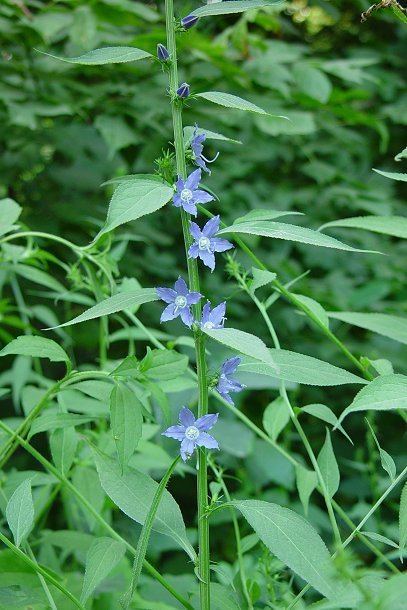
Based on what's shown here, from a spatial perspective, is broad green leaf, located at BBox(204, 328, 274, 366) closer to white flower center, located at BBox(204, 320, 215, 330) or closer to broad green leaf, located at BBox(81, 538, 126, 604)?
white flower center, located at BBox(204, 320, 215, 330)

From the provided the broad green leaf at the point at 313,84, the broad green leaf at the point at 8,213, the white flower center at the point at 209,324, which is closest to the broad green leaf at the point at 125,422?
the white flower center at the point at 209,324

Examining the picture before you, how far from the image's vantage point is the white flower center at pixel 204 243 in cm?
63

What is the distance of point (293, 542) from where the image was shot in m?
0.61

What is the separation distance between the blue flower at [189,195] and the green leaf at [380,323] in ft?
0.92

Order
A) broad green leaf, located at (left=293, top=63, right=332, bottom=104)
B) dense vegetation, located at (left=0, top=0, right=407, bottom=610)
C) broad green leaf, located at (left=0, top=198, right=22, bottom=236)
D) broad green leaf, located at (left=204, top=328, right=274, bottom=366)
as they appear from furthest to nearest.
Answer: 1. broad green leaf, located at (left=293, top=63, right=332, bottom=104)
2. broad green leaf, located at (left=0, top=198, right=22, bottom=236)
3. dense vegetation, located at (left=0, top=0, right=407, bottom=610)
4. broad green leaf, located at (left=204, top=328, right=274, bottom=366)

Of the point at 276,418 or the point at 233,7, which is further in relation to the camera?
the point at 276,418

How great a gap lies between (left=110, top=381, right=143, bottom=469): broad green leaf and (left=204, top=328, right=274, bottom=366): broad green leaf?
0.14 m

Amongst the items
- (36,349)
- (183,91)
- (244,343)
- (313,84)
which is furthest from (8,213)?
(313,84)

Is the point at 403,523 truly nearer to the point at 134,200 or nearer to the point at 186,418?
the point at 186,418

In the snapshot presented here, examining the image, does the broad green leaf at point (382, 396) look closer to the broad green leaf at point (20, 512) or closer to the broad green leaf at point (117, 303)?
Answer: the broad green leaf at point (117, 303)

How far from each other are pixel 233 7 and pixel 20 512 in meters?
0.46

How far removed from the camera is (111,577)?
110cm

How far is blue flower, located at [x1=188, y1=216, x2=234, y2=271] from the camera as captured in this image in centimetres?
62

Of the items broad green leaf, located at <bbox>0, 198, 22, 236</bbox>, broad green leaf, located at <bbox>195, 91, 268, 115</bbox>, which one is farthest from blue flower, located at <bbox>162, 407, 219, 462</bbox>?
broad green leaf, located at <bbox>0, 198, 22, 236</bbox>
